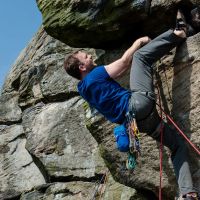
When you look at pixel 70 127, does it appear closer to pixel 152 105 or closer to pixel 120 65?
pixel 120 65

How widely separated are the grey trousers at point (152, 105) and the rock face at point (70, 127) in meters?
0.42

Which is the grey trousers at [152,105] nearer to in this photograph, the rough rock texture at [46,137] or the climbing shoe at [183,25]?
the climbing shoe at [183,25]

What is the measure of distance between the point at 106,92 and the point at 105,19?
2267mm

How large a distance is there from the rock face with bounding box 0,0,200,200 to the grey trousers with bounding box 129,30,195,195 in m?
0.42

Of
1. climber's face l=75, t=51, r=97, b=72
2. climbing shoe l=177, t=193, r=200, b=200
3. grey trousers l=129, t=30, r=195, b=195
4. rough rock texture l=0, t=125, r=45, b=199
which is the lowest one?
rough rock texture l=0, t=125, r=45, b=199

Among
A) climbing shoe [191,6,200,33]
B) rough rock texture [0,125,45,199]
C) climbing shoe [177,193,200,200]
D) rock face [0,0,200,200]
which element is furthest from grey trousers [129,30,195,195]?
rough rock texture [0,125,45,199]

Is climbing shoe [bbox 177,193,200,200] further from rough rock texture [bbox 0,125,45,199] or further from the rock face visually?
rough rock texture [bbox 0,125,45,199]

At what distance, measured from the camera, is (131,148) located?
895 centimetres

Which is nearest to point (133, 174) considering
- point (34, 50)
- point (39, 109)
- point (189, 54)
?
point (189, 54)

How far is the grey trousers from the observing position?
8.66m

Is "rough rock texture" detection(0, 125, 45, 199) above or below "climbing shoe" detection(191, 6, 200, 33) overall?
below

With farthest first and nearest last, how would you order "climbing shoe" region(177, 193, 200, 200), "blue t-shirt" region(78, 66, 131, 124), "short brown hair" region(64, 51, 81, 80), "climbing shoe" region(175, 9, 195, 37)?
"climbing shoe" region(175, 9, 195, 37) → "short brown hair" region(64, 51, 81, 80) → "blue t-shirt" region(78, 66, 131, 124) → "climbing shoe" region(177, 193, 200, 200)

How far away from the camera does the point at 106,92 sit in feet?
29.6

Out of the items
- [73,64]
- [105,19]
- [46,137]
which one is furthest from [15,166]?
[73,64]
